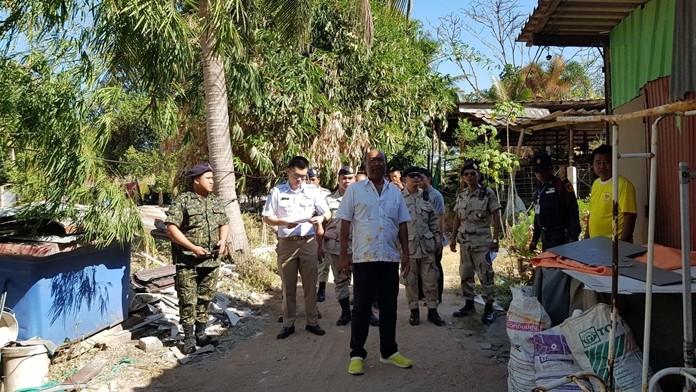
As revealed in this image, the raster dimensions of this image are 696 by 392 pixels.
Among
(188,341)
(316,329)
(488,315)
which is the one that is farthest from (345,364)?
(488,315)

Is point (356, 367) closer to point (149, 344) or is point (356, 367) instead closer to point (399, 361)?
point (399, 361)

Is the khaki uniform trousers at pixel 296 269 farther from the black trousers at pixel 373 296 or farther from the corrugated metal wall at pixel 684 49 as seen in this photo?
the corrugated metal wall at pixel 684 49

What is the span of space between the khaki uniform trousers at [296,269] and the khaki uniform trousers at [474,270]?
1710 millimetres

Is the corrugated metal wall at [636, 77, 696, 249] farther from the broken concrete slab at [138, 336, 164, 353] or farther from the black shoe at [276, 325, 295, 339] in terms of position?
the broken concrete slab at [138, 336, 164, 353]

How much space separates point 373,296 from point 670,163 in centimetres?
268

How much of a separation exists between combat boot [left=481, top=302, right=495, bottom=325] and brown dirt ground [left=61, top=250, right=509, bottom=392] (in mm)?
65

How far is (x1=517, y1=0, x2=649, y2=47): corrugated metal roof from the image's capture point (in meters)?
5.02

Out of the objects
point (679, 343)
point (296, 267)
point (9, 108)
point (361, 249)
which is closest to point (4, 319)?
point (9, 108)

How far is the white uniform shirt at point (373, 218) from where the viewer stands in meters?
4.52

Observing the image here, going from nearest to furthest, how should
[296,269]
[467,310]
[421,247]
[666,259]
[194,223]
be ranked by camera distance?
[666,259], [194,223], [296,269], [421,247], [467,310]

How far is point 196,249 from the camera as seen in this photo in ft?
16.9

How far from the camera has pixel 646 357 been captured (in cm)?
245

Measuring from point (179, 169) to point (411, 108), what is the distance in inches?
218

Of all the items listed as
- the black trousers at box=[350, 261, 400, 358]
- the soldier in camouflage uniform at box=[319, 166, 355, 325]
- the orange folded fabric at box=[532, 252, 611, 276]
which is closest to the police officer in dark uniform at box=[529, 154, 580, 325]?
the orange folded fabric at box=[532, 252, 611, 276]
